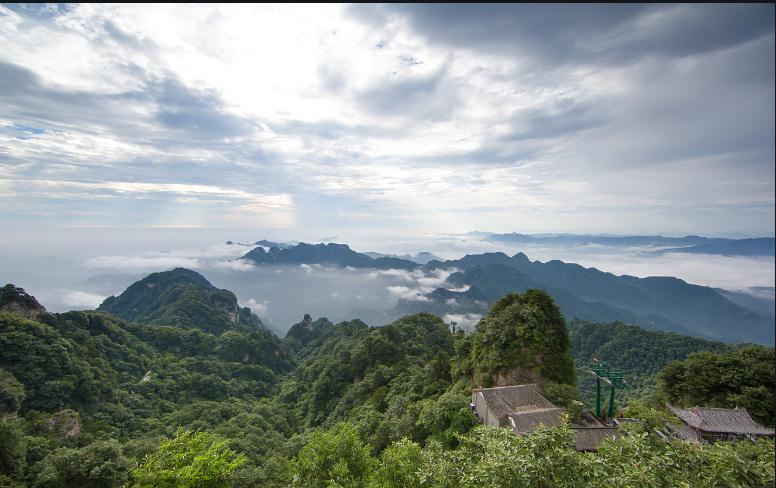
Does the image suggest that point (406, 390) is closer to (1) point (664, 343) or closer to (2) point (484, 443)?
(2) point (484, 443)

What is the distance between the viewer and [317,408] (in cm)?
5197

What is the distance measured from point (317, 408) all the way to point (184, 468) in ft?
148

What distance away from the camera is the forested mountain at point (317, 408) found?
909 centimetres

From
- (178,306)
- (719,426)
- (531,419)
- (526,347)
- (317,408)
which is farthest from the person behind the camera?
(178,306)

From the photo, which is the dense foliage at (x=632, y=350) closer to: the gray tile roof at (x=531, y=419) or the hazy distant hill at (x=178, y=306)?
the gray tile roof at (x=531, y=419)

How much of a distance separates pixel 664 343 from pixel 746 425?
6452 cm

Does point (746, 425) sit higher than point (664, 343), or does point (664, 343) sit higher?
point (746, 425)

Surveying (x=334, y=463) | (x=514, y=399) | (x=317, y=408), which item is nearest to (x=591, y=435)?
(x=514, y=399)

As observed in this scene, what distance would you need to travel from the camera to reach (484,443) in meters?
9.75

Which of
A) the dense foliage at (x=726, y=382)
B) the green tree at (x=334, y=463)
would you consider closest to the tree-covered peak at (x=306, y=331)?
the dense foliage at (x=726, y=382)

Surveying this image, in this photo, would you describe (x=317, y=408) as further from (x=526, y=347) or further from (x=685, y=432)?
(x=685, y=432)

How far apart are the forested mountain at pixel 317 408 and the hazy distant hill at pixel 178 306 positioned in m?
20.0

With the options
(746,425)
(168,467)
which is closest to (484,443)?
(168,467)

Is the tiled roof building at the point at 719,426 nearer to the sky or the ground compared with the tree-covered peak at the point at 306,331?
nearer to the sky
